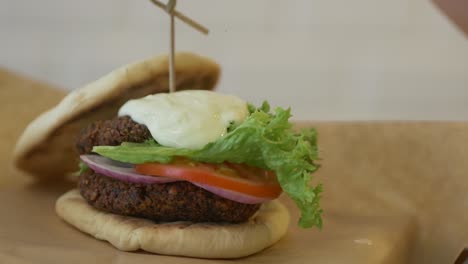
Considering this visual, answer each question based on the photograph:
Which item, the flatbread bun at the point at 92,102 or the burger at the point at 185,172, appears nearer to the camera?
the burger at the point at 185,172

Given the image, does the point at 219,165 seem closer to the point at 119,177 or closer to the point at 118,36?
the point at 119,177

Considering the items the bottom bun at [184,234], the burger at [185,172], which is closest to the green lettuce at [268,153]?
the burger at [185,172]

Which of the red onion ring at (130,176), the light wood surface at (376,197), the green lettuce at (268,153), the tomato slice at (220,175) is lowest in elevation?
the light wood surface at (376,197)

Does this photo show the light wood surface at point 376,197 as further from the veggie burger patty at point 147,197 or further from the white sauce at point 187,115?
the white sauce at point 187,115

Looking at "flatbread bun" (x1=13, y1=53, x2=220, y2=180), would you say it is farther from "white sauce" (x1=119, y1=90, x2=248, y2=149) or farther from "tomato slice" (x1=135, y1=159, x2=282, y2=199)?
"tomato slice" (x1=135, y1=159, x2=282, y2=199)

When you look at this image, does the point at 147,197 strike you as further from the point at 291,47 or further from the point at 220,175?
the point at 291,47

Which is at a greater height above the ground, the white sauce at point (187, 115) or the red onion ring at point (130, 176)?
the white sauce at point (187, 115)

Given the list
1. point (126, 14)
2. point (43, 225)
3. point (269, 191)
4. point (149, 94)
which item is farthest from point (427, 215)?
point (126, 14)
